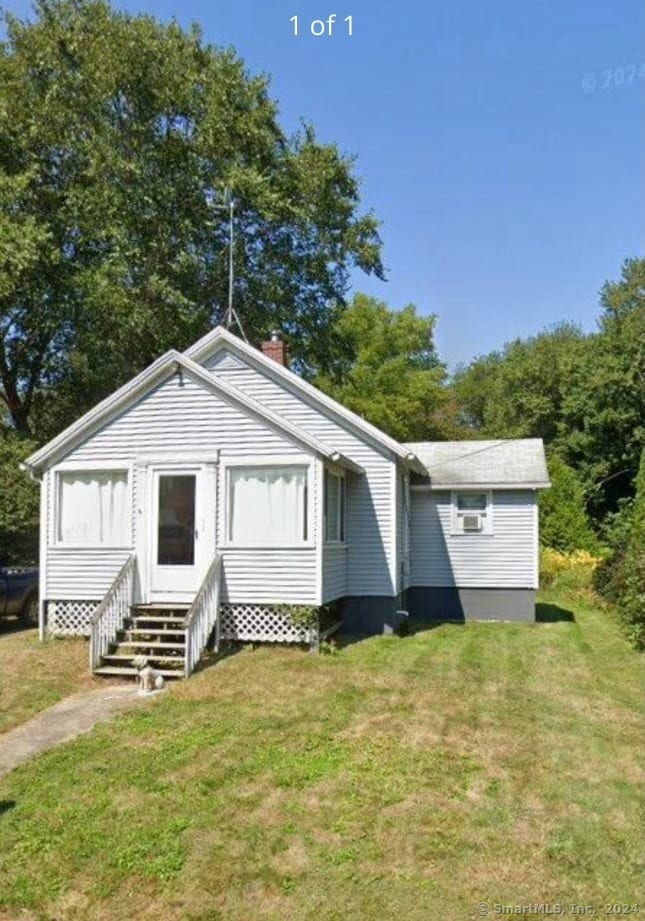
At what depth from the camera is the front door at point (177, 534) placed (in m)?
11.7

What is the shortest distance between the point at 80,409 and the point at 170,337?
507 centimetres

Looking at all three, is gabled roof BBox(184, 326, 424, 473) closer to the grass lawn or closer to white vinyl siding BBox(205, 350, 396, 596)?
white vinyl siding BBox(205, 350, 396, 596)

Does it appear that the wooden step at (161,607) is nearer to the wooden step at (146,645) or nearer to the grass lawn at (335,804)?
the wooden step at (146,645)

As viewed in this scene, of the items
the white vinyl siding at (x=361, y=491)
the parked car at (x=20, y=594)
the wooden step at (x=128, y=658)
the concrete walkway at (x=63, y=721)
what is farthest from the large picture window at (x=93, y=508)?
the concrete walkway at (x=63, y=721)

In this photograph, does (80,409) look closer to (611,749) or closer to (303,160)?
(303,160)

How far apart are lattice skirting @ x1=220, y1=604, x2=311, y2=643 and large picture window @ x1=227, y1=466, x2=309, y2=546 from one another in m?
1.08

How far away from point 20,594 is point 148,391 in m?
5.51

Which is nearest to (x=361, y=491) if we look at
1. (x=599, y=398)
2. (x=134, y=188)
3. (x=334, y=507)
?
(x=334, y=507)

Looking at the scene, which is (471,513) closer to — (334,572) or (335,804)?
(334,572)

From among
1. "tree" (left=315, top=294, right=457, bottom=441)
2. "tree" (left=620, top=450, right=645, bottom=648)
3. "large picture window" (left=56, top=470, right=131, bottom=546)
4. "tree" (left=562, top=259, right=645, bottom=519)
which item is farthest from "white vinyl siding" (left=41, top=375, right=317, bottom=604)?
"tree" (left=315, top=294, right=457, bottom=441)

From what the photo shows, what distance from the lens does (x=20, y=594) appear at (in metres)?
14.7

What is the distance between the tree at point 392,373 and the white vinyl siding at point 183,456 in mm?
23289

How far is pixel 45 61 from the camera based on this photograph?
72.8 ft

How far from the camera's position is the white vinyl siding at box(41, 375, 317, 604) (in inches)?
453
